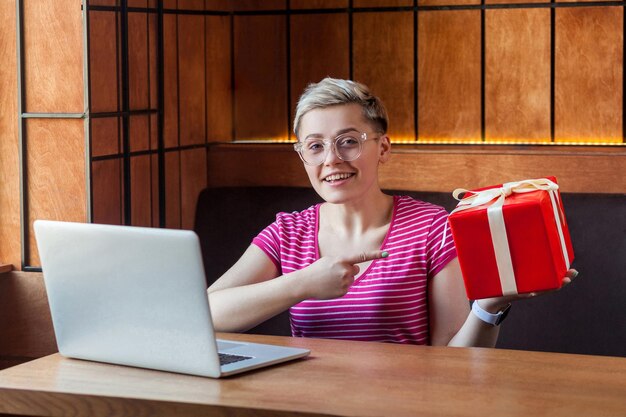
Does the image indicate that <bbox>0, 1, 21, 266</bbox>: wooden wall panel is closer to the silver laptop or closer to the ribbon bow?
the silver laptop

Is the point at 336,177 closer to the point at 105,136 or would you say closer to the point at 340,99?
the point at 340,99

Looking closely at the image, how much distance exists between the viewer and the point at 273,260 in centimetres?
262

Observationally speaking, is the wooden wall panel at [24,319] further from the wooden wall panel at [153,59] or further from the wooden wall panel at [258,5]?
the wooden wall panel at [258,5]

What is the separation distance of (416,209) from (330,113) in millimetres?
334

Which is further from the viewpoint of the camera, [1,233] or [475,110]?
[475,110]

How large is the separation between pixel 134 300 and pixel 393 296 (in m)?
0.78

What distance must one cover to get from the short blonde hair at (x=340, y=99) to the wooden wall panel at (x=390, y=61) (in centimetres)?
151

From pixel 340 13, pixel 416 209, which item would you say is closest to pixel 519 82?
pixel 340 13

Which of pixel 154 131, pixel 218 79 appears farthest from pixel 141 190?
pixel 218 79

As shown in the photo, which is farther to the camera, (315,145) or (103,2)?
(103,2)

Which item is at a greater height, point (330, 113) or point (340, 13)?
point (340, 13)

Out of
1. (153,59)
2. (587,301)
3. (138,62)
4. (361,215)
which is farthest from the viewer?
(153,59)

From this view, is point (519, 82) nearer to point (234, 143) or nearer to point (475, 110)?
point (475, 110)

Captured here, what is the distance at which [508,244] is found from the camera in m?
2.05
